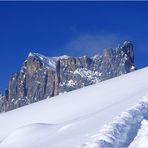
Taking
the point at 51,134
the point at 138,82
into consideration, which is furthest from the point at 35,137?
the point at 138,82

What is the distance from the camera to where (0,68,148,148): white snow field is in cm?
682

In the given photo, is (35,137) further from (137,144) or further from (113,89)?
(113,89)

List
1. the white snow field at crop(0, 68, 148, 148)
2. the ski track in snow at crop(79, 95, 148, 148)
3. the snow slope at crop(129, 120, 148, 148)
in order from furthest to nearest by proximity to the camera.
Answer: the white snow field at crop(0, 68, 148, 148) → the snow slope at crop(129, 120, 148, 148) → the ski track in snow at crop(79, 95, 148, 148)

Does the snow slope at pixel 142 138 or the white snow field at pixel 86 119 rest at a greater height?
the white snow field at pixel 86 119

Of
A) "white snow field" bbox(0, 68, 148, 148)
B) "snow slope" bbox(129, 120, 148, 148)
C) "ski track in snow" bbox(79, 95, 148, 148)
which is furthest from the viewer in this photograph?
"white snow field" bbox(0, 68, 148, 148)

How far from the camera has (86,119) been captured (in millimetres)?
8305

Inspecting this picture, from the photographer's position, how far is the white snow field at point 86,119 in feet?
22.4

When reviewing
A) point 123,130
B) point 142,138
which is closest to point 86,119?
point 123,130

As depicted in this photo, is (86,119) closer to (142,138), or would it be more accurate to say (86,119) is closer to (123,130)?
(123,130)

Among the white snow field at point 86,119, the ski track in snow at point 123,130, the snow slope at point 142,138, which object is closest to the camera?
the ski track in snow at point 123,130

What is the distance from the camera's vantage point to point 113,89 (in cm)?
1112

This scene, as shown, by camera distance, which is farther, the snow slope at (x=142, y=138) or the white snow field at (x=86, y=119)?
the white snow field at (x=86, y=119)

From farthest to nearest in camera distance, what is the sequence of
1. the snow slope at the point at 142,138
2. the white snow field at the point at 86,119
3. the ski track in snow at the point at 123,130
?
1. the white snow field at the point at 86,119
2. the snow slope at the point at 142,138
3. the ski track in snow at the point at 123,130

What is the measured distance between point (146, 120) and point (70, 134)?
1179 millimetres
